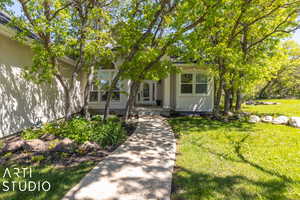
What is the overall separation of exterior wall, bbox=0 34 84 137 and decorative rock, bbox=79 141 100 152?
317cm

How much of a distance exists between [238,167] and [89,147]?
12.1 ft

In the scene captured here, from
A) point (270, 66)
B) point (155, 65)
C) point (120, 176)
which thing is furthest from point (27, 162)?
point (270, 66)

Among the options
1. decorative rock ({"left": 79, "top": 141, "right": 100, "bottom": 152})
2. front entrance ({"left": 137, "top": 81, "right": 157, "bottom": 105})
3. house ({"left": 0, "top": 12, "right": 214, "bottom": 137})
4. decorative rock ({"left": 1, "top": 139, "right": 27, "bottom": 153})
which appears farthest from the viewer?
front entrance ({"left": 137, "top": 81, "right": 157, "bottom": 105})

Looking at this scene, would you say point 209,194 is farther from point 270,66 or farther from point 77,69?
point 270,66

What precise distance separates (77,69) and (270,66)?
9.68 meters

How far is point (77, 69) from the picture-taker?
19.2 ft

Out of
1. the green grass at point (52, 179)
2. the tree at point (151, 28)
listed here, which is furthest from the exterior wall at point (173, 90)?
the green grass at point (52, 179)

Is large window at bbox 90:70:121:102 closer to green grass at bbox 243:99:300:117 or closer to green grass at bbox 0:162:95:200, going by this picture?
green grass at bbox 0:162:95:200

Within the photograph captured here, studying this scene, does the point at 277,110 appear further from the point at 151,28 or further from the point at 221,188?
the point at 221,188

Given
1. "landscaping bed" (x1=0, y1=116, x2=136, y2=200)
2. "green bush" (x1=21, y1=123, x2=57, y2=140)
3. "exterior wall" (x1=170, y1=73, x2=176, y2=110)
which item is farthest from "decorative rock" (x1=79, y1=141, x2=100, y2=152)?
"exterior wall" (x1=170, y1=73, x2=176, y2=110)

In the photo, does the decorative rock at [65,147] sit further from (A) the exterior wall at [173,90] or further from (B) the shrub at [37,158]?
(A) the exterior wall at [173,90]

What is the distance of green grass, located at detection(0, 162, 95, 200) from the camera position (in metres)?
2.35

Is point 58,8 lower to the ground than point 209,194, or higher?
Result: higher

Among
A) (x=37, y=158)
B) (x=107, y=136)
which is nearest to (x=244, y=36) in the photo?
(x=107, y=136)
